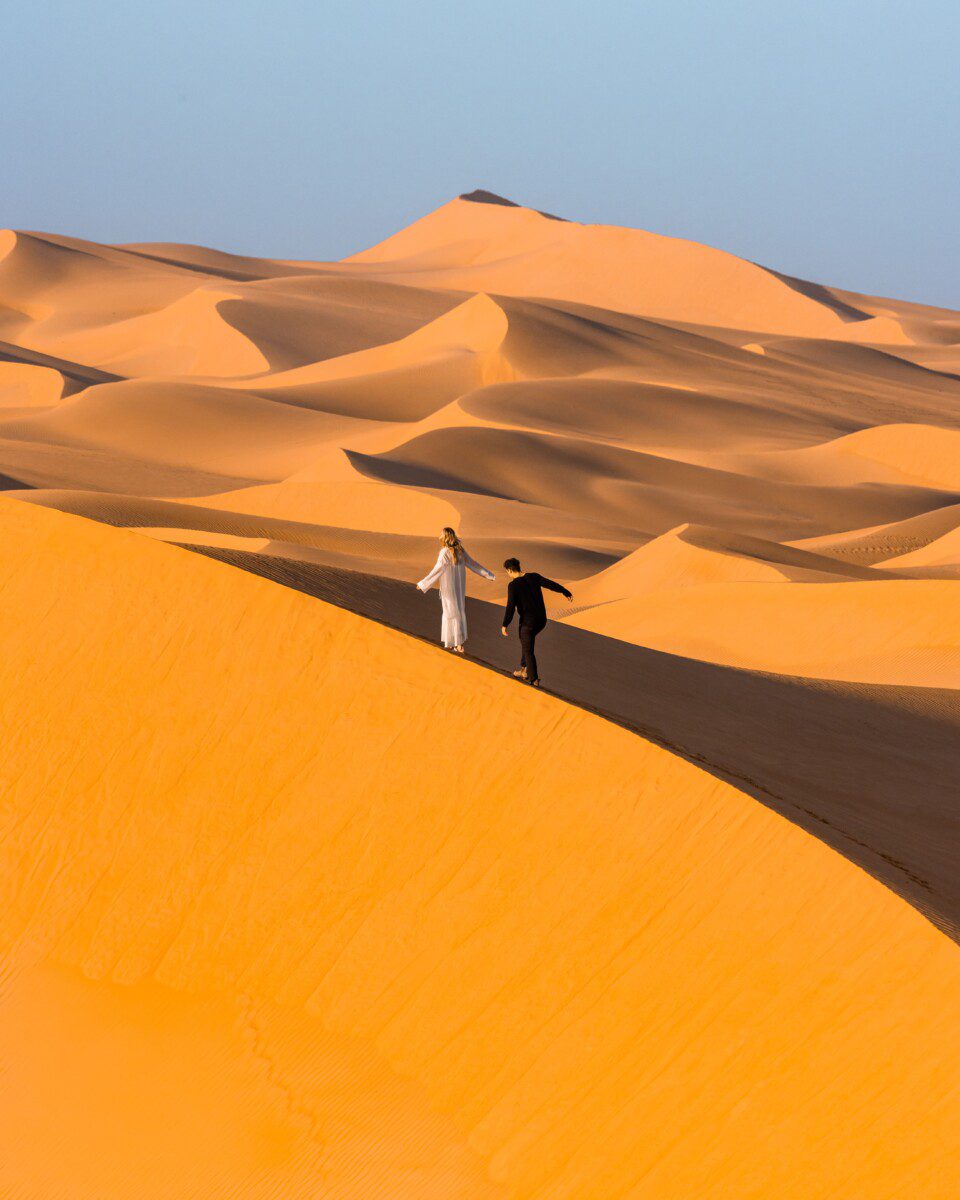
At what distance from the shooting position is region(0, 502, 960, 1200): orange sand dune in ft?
20.6

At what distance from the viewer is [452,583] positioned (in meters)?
8.52

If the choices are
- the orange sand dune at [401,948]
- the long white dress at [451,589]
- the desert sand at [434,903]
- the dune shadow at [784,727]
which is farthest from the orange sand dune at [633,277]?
the orange sand dune at [401,948]

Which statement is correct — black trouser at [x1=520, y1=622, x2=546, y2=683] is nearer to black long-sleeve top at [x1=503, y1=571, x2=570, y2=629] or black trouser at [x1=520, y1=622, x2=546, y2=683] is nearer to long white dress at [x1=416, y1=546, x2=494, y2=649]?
black long-sleeve top at [x1=503, y1=571, x2=570, y2=629]

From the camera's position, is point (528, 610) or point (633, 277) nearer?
point (528, 610)

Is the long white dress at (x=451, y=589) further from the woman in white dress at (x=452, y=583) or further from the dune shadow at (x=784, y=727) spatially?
the dune shadow at (x=784, y=727)

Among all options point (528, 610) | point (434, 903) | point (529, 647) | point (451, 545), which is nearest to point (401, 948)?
point (434, 903)

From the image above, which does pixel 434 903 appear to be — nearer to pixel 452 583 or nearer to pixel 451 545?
pixel 452 583

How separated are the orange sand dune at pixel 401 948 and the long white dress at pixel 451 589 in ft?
0.86

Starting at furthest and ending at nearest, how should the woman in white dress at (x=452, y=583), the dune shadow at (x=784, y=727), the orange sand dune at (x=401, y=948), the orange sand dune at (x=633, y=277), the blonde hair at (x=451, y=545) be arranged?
the orange sand dune at (x=633, y=277)
the woman in white dress at (x=452, y=583)
the blonde hair at (x=451, y=545)
the dune shadow at (x=784, y=727)
the orange sand dune at (x=401, y=948)

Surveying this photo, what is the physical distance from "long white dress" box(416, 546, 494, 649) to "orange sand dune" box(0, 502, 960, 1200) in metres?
0.26

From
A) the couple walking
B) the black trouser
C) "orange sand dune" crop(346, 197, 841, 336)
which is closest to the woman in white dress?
the couple walking

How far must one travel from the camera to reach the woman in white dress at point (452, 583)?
8449 mm

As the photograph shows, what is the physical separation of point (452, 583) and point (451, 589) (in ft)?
0.13

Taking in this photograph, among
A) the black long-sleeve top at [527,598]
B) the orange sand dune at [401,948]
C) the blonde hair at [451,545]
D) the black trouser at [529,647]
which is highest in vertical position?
the blonde hair at [451,545]
